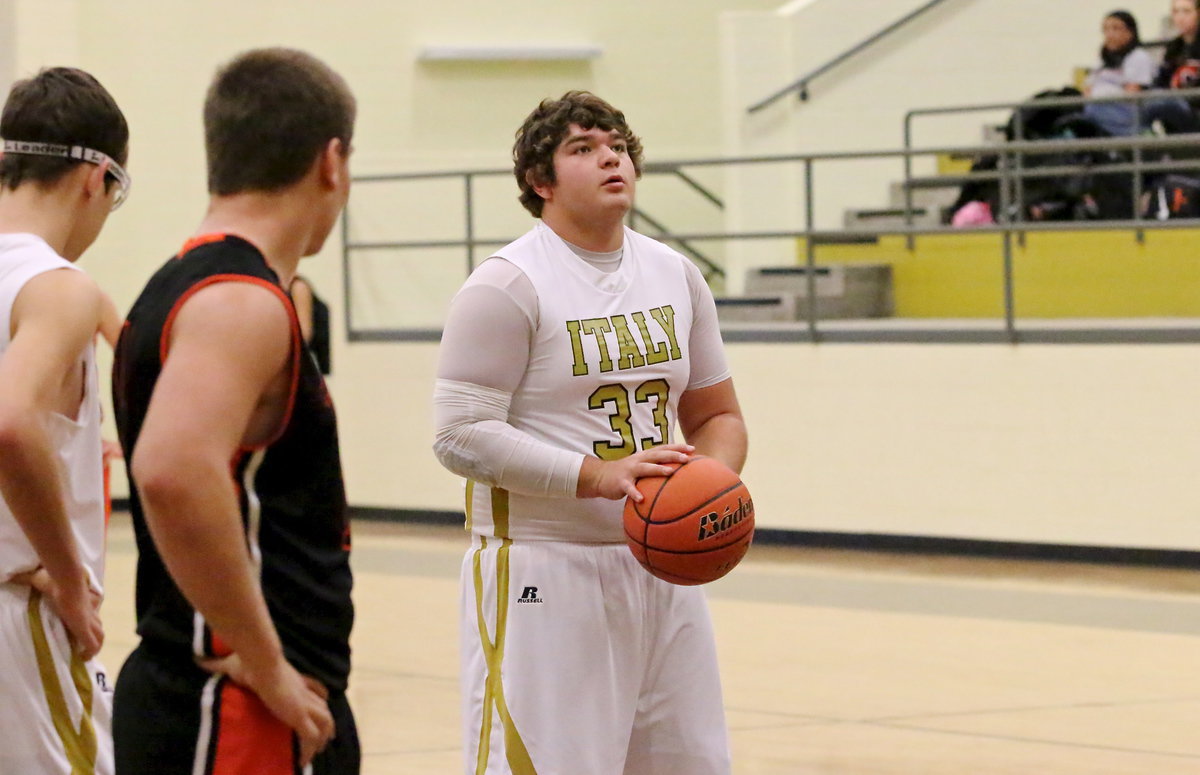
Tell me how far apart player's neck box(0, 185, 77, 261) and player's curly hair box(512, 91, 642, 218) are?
3.06 feet

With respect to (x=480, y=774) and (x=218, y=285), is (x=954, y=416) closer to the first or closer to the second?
(x=480, y=774)

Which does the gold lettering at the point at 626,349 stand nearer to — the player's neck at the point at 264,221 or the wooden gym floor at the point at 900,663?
the player's neck at the point at 264,221

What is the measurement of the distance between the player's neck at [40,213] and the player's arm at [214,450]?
34.7 inches

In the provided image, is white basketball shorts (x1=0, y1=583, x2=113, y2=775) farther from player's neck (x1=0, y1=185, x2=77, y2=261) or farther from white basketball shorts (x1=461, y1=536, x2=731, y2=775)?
white basketball shorts (x1=461, y1=536, x2=731, y2=775)

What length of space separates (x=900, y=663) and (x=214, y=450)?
4.73 m

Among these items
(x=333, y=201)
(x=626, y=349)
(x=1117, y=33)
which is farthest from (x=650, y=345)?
(x=1117, y=33)

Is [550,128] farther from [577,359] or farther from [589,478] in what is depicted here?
[589,478]

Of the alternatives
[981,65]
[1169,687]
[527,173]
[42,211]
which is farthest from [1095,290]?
[42,211]

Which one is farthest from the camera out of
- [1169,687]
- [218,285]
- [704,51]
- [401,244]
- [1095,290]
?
[704,51]

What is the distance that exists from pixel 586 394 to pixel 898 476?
18.8ft

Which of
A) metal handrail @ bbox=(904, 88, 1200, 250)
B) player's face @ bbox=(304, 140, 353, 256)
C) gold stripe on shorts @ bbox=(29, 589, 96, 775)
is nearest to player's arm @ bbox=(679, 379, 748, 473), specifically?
gold stripe on shorts @ bbox=(29, 589, 96, 775)

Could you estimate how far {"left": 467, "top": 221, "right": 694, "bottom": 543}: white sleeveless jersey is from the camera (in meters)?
3.17

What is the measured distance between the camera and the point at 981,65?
38.7ft

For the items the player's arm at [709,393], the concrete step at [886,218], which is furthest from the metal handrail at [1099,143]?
the player's arm at [709,393]
